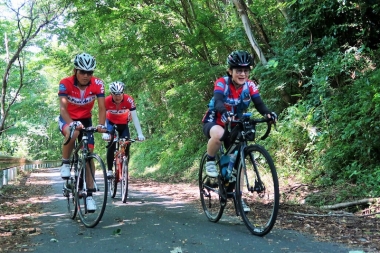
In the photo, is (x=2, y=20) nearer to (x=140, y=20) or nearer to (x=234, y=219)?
(x=140, y=20)

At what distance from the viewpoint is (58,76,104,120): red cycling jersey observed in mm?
5160

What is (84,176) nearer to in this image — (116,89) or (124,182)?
(124,182)

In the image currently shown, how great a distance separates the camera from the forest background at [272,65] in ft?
22.7

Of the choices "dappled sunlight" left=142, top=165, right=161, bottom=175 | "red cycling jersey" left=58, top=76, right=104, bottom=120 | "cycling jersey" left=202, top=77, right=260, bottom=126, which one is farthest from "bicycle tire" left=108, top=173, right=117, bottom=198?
"dappled sunlight" left=142, top=165, right=161, bottom=175

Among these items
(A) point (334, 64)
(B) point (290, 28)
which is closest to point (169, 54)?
(B) point (290, 28)

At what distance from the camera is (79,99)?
17.4 ft

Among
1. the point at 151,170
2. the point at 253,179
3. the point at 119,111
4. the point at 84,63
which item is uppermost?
the point at 84,63

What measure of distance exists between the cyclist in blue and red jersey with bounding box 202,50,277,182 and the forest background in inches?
95.4

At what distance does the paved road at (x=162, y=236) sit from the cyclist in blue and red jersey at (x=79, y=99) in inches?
22.3

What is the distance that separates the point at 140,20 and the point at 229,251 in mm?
9299

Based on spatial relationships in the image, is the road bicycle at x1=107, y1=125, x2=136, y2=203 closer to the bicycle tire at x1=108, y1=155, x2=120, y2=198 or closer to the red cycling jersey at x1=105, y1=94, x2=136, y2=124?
the bicycle tire at x1=108, y1=155, x2=120, y2=198

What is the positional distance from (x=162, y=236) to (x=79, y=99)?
2.34m

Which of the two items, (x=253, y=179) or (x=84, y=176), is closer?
(x=253, y=179)

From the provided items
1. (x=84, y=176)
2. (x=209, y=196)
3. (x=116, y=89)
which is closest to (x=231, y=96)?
(x=209, y=196)
